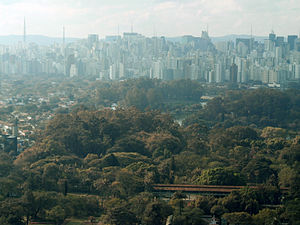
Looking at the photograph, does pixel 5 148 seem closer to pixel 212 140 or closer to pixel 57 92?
pixel 212 140

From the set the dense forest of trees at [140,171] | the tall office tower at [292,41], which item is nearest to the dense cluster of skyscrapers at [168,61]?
the tall office tower at [292,41]

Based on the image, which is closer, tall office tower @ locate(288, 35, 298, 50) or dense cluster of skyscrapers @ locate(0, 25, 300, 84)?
dense cluster of skyscrapers @ locate(0, 25, 300, 84)

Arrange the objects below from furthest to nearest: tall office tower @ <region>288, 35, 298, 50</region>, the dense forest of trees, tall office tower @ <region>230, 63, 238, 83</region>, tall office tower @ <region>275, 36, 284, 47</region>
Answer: tall office tower @ <region>275, 36, 284, 47</region> < tall office tower @ <region>288, 35, 298, 50</region> < tall office tower @ <region>230, 63, 238, 83</region> < the dense forest of trees

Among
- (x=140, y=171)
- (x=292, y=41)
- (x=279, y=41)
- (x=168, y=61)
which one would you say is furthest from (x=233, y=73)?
(x=140, y=171)

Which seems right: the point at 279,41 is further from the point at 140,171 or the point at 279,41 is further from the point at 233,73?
the point at 140,171

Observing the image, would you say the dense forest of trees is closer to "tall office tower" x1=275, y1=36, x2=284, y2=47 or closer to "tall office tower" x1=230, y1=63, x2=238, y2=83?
"tall office tower" x1=230, y1=63, x2=238, y2=83

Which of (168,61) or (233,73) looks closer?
(233,73)

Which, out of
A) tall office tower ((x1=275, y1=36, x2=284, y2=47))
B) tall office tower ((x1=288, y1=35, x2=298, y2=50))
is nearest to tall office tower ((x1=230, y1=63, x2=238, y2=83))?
tall office tower ((x1=275, y1=36, x2=284, y2=47))
